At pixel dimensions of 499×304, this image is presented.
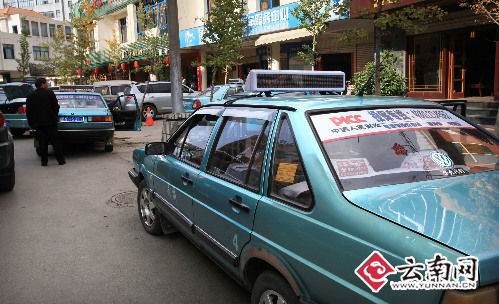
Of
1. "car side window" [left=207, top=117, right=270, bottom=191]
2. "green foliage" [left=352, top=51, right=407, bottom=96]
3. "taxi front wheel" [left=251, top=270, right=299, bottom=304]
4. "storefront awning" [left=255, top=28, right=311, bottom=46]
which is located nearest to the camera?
"taxi front wheel" [left=251, top=270, right=299, bottom=304]

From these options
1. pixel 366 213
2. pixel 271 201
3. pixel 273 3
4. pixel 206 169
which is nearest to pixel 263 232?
pixel 271 201

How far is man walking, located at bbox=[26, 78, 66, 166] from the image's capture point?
8570mm

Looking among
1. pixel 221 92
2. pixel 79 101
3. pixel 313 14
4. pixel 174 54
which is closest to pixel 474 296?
pixel 174 54

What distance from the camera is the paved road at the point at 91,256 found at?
3.43m

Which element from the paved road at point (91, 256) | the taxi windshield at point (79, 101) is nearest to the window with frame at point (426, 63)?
the taxi windshield at point (79, 101)

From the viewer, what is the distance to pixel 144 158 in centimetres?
481

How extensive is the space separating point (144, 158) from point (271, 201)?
2.78 m

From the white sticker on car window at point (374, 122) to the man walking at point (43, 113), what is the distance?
7.83m

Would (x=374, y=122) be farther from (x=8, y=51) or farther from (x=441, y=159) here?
(x=8, y=51)

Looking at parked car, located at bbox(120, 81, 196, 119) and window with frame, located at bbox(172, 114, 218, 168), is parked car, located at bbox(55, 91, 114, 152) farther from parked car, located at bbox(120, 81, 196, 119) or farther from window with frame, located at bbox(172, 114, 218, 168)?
parked car, located at bbox(120, 81, 196, 119)

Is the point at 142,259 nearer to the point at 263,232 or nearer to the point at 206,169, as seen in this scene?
the point at 206,169

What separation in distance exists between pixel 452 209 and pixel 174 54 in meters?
8.55

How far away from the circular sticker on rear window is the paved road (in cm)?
187

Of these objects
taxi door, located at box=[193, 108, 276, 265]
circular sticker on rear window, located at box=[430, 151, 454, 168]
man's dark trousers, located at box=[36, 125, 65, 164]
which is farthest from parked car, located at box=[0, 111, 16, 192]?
circular sticker on rear window, located at box=[430, 151, 454, 168]
